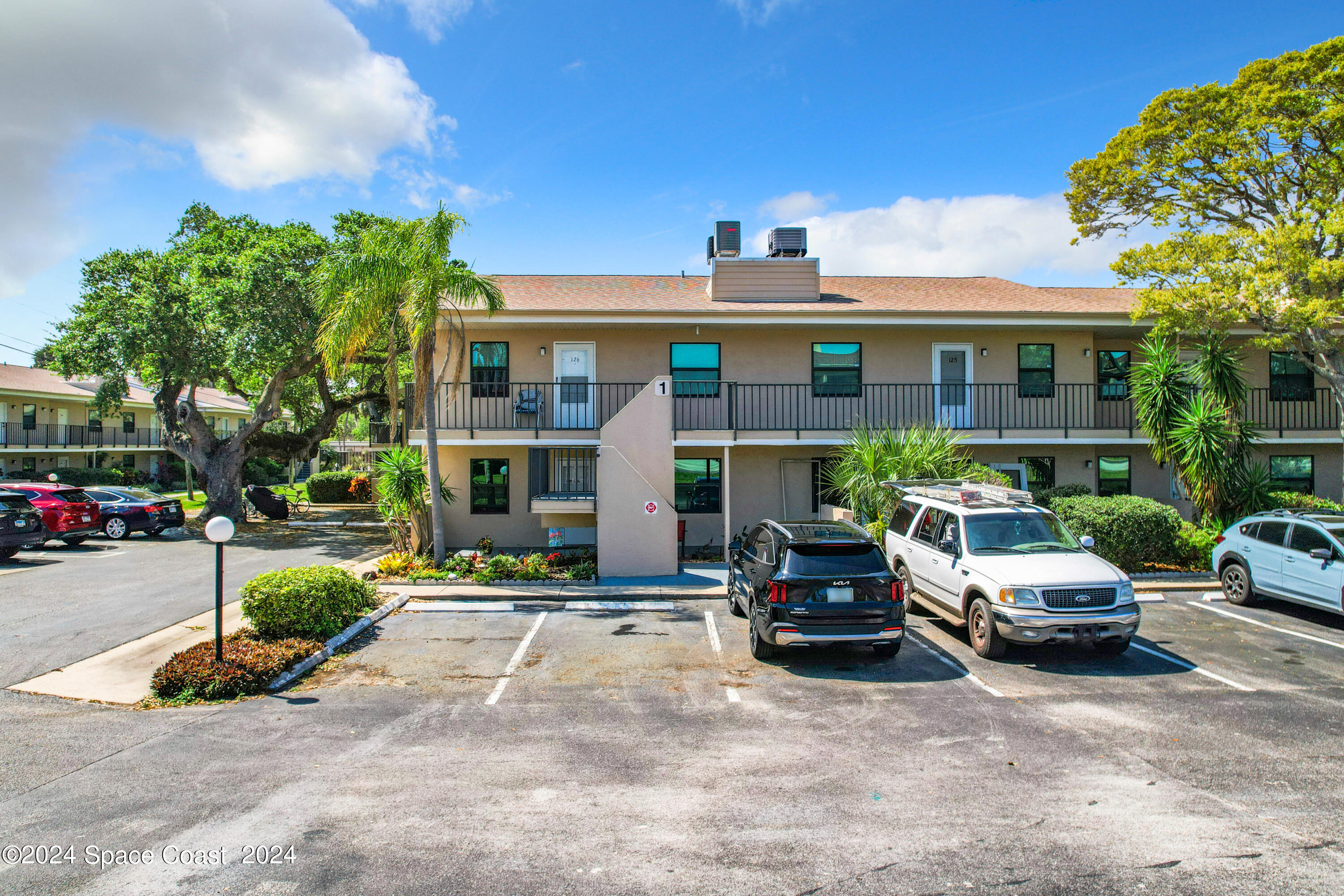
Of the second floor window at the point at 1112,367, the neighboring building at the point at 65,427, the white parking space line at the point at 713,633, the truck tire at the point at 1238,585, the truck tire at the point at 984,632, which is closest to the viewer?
the truck tire at the point at 984,632

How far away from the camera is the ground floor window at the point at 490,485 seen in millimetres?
16203

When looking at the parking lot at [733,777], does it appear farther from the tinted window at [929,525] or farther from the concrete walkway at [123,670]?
the tinted window at [929,525]

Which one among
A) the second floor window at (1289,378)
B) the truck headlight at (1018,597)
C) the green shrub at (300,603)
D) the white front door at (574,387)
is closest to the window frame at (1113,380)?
the second floor window at (1289,378)

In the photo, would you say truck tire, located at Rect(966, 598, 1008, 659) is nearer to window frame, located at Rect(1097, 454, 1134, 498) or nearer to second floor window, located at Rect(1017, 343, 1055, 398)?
second floor window, located at Rect(1017, 343, 1055, 398)

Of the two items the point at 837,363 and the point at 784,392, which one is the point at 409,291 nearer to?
the point at 784,392

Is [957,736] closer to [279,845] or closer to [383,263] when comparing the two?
[279,845]

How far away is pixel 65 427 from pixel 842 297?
3894 cm

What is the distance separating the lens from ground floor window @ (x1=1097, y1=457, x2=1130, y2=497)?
1705cm

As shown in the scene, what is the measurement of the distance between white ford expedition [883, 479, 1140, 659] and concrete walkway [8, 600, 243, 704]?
9.59m

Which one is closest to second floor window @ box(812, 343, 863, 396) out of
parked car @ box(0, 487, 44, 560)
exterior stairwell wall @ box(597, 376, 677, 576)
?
exterior stairwell wall @ box(597, 376, 677, 576)

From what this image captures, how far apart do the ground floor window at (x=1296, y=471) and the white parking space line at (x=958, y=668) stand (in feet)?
45.7

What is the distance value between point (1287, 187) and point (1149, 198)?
2335mm

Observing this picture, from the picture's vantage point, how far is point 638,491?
13.0 meters

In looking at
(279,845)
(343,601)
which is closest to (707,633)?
(343,601)
